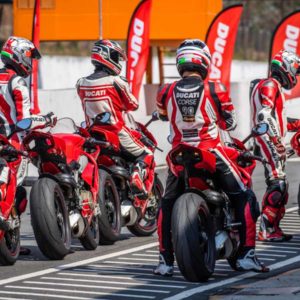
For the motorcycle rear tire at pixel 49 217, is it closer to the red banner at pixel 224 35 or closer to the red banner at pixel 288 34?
the red banner at pixel 224 35

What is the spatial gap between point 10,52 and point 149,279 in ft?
9.18

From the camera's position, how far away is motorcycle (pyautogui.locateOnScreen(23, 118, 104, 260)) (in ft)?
37.4

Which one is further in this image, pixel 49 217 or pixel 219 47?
pixel 219 47

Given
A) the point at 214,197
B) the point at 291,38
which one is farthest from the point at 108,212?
the point at 291,38

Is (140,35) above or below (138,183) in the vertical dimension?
above

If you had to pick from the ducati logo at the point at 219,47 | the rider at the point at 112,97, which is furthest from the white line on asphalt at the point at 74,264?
the ducati logo at the point at 219,47

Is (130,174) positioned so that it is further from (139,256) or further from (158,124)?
(158,124)

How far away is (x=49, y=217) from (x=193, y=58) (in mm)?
1894

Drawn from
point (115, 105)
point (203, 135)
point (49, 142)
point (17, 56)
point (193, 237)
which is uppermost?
point (17, 56)

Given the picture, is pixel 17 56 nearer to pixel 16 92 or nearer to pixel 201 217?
pixel 16 92

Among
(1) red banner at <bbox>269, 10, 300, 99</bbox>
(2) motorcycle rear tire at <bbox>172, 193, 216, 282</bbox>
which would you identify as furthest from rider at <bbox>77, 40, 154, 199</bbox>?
(1) red banner at <bbox>269, 10, 300, 99</bbox>

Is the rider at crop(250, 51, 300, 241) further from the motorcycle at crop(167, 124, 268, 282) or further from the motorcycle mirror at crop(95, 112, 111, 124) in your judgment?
the motorcycle at crop(167, 124, 268, 282)

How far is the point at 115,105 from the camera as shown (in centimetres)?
1317

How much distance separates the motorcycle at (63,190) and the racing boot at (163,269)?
1.16 meters
